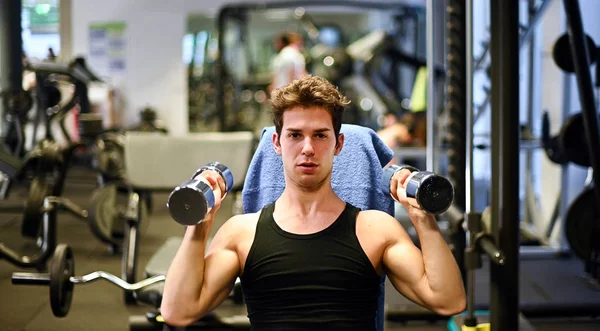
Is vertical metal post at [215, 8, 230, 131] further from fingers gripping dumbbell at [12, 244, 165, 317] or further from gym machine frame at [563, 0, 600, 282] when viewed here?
fingers gripping dumbbell at [12, 244, 165, 317]

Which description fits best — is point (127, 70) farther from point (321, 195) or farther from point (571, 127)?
point (321, 195)

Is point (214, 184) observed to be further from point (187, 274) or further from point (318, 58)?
point (318, 58)

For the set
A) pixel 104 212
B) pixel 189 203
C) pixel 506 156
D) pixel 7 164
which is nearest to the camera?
pixel 189 203

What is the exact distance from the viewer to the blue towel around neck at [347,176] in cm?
188

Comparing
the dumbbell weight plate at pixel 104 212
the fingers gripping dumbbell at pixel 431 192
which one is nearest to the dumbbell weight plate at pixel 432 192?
the fingers gripping dumbbell at pixel 431 192

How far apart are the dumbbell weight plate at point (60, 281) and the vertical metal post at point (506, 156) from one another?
4.77 feet

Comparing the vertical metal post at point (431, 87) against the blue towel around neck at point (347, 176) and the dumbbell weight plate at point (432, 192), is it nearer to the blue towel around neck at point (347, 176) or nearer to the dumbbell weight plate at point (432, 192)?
the blue towel around neck at point (347, 176)

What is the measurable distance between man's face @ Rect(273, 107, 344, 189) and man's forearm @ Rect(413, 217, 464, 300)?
0.84 ft

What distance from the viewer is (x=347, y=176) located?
74.7 inches

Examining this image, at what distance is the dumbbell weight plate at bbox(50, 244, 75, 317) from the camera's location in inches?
88.3

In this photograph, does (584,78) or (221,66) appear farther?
(221,66)

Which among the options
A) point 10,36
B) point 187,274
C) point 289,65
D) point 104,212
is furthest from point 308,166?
point 289,65

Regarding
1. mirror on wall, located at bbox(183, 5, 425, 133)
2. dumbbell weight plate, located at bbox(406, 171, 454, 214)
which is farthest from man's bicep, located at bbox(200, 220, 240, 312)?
mirror on wall, located at bbox(183, 5, 425, 133)

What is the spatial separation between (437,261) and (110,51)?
895cm
